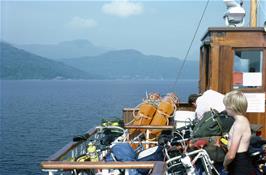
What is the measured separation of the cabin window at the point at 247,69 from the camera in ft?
25.7

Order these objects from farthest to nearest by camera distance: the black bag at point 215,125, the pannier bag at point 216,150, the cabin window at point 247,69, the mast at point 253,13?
1. the mast at point 253,13
2. the cabin window at point 247,69
3. the black bag at point 215,125
4. the pannier bag at point 216,150

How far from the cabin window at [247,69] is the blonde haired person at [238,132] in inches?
152

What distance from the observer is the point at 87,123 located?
52.0 metres

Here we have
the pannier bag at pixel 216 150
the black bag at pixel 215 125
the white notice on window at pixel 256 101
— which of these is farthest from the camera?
the white notice on window at pixel 256 101

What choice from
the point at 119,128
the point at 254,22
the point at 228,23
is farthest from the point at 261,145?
the point at 254,22

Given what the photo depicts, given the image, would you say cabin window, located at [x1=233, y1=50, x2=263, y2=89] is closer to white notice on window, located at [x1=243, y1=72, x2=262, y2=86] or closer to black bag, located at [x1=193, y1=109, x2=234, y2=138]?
white notice on window, located at [x1=243, y1=72, x2=262, y2=86]

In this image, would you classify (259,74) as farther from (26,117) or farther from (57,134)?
(26,117)

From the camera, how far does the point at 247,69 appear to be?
7891 millimetres

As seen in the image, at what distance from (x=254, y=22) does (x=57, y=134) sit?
37.1 meters

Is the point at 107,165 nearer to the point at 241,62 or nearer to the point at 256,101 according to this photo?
the point at 256,101

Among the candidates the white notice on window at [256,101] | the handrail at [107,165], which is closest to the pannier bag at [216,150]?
the handrail at [107,165]

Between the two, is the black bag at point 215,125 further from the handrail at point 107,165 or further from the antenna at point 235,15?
the antenna at point 235,15

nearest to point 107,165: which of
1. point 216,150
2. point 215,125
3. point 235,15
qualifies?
point 216,150

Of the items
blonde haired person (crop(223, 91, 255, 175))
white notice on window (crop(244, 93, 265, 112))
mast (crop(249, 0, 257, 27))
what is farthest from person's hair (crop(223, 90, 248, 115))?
mast (crop(249, 0, 257, 27))
